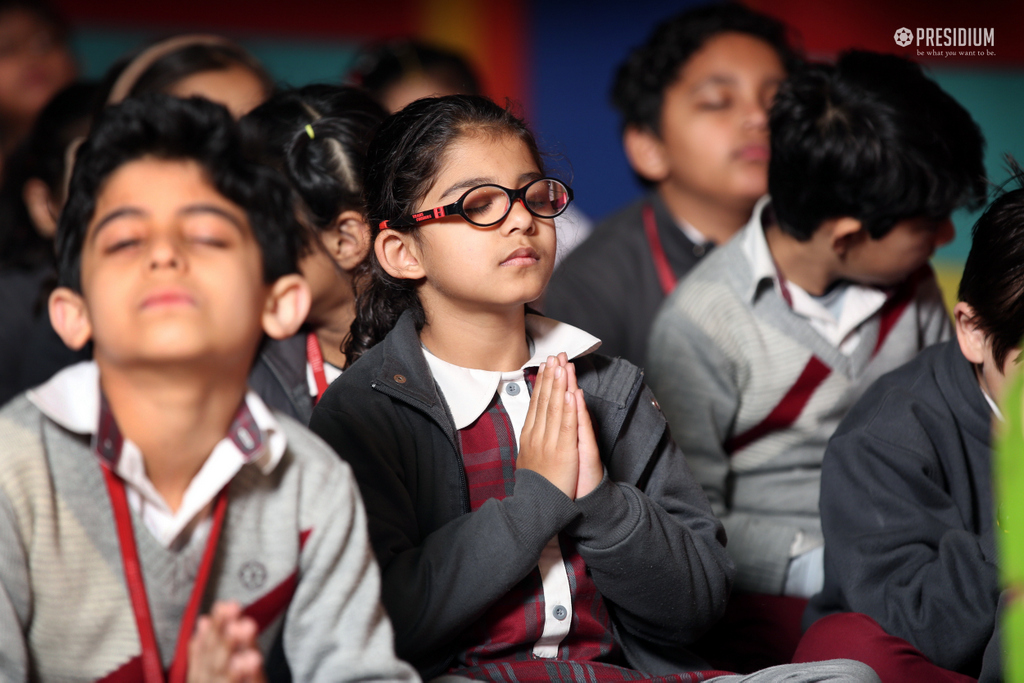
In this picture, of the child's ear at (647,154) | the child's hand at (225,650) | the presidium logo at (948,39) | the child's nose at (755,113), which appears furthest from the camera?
the child's ear at (647,154)

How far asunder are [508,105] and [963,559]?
33.1 inches

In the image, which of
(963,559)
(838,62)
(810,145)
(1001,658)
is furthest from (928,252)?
(1001,658)

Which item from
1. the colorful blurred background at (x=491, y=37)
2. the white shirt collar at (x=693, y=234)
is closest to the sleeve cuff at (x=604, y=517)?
the white shirt collar at (x=693, y=234)

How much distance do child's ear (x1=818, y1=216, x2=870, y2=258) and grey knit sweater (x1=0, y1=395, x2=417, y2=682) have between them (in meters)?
1.07

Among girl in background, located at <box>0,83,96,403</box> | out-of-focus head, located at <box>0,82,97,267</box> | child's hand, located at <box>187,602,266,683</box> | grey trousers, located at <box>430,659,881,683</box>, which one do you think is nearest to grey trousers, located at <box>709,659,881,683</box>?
grey trousers, located at <box>430,659,881,683</box>

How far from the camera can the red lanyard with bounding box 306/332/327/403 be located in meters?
1.42

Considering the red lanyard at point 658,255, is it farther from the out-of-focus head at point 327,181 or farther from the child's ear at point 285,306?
the child's ear at point 285,306

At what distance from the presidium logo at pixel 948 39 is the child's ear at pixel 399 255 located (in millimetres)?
1166

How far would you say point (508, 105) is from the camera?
131cm

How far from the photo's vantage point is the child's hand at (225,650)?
815 millimetres

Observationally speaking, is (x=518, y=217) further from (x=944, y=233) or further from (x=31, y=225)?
(x=31, y=225)

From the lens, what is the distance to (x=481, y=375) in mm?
1222

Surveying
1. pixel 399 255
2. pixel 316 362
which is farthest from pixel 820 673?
pixel 316 362

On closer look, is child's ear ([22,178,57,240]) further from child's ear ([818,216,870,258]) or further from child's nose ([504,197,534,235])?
child's ear ([818,216,870,258])
